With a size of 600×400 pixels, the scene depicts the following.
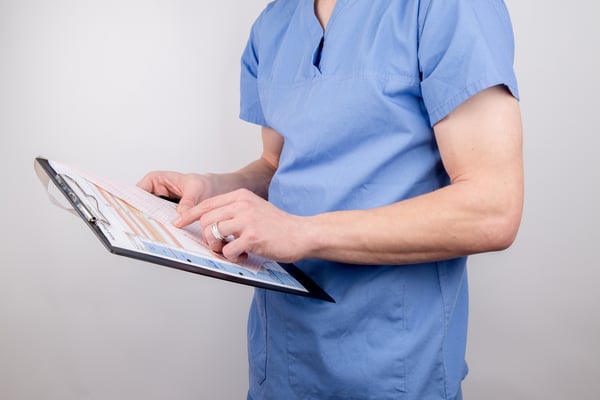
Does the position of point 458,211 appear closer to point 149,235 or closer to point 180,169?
point 149,235

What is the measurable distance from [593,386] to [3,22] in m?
1.71

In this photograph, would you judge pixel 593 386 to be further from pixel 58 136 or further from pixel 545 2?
pixel 58 136

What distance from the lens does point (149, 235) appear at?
602 mm

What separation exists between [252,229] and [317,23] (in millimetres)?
377

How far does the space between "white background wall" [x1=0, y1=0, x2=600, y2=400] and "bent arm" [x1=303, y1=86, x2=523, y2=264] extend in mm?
668

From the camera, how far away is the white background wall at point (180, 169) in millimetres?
1219

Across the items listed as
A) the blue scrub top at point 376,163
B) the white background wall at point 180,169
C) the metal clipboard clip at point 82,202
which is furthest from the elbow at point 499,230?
the white background wall at point 180,169

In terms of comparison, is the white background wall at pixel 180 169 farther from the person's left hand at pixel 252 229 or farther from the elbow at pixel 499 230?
the person's left hand at pixel 252 229

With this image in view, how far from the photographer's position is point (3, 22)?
4.46 ft

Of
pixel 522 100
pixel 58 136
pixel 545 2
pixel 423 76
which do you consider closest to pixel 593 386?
pixel 522 100

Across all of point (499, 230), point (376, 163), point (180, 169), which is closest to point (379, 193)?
point (376, 163)

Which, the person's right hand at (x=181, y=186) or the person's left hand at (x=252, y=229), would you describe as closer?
the person's left hand at (x=252, y=229)

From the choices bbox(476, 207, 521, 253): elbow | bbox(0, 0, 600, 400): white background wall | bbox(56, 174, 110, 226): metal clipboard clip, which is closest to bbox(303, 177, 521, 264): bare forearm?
bbox(476, 207, 521, 253): elbow

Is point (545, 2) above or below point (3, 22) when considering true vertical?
below
